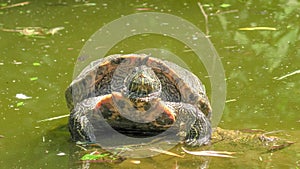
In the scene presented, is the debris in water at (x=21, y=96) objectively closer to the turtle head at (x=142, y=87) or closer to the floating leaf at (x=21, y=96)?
the floating leaf at (x=21, y=96)

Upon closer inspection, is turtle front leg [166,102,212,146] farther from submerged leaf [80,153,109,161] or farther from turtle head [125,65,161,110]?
submerged leaf [80,153,109,161]

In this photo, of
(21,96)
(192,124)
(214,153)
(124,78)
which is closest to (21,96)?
(21,96)

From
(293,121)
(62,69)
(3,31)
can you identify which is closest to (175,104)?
(293,121)

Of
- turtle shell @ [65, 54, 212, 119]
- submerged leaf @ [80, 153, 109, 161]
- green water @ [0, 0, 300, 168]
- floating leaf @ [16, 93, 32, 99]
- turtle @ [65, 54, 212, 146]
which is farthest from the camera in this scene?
floating leaf @ [16, 93, 32, 99]

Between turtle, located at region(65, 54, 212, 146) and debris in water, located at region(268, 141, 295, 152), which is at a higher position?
turtle, located at region(65, 54, 212, 146)

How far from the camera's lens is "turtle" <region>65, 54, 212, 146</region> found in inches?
122

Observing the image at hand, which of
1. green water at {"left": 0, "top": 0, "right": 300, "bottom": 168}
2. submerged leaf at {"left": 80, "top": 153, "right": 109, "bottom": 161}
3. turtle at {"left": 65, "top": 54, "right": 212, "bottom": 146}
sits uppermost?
turtle at {"left": 65, "top": 54, "right": 212, "bottom": 146}

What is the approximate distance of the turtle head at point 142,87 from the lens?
303 centimetres

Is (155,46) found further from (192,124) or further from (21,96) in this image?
(192,124)

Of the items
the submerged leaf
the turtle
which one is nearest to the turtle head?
the turtle

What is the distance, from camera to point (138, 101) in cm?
308

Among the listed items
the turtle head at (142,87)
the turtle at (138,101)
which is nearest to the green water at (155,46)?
the turtle at (138,101)

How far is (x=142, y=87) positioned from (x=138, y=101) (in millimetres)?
92

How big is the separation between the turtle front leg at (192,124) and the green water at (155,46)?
9.3 inches
